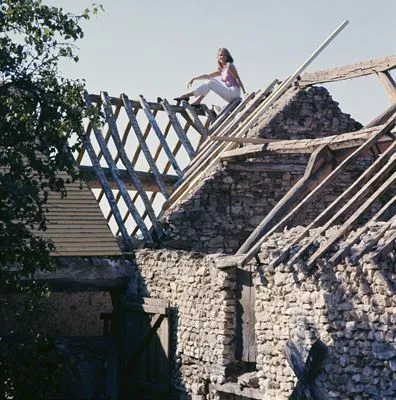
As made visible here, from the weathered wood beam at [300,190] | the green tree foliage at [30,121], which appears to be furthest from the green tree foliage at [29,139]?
the weathered wood beam at [300,190]

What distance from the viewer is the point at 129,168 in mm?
16297

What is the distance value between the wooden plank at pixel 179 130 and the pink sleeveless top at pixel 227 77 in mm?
1240

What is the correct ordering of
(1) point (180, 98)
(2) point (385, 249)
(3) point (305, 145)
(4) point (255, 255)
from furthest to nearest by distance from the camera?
(1) point (180, 98) → (3) point (305, 145) → (4) point (255, 255) → (2) point (385, 249)

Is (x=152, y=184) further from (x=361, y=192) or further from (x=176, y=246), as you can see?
(x=361, y=192)

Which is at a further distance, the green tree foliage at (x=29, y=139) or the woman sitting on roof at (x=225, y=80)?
the woman sitting on roof at (x=225, y=80)

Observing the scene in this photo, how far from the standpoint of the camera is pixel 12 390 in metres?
10.4

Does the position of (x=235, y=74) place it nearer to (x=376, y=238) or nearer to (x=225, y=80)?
(x=225, y=80)

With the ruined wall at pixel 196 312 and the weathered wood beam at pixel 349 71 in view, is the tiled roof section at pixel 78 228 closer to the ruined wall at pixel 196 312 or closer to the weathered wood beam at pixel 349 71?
the ruined wall at pixel 196 312

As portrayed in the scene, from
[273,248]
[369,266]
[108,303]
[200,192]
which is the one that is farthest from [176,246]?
[369,266]

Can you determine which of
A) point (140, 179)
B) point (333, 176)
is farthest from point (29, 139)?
point (140, 179)

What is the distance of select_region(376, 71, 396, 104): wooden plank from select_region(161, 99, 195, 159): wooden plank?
4.45 metres

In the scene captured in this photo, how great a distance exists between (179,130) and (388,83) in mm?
5087

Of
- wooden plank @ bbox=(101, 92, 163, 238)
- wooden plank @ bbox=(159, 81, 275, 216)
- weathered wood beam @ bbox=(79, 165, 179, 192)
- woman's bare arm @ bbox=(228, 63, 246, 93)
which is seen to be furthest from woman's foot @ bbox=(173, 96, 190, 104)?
wooden plank @ bbox=(159, 81, 275, 216)

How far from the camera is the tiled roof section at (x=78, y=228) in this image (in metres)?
14.2
